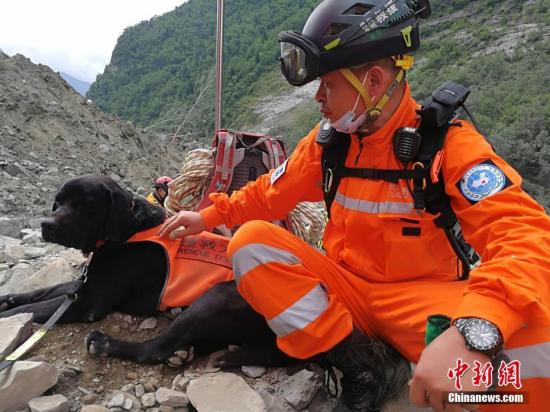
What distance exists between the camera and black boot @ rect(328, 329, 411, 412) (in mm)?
2053

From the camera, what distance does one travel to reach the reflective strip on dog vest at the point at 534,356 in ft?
5.23

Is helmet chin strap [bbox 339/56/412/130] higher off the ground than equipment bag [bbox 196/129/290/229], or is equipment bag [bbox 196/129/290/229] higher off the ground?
helmet chin strap [bbox 339/56/412/130]

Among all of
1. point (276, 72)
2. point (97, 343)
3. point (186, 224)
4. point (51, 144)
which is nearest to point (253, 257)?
point (186, 224)

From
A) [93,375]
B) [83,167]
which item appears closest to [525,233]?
[93,375]

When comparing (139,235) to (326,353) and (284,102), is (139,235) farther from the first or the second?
(284,102)

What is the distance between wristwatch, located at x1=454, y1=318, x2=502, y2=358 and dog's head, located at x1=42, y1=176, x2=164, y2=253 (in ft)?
6.75

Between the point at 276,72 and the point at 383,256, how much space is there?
63949 millimetres

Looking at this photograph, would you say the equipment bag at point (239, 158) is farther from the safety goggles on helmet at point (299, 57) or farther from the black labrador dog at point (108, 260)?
the safety goggles on helmet at point (299, 57)

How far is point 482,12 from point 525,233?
4994 cm

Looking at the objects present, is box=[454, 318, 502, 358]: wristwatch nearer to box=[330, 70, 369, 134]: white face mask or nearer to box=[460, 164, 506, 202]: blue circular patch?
box=[460, 164, 506, 202]: blue circular patch

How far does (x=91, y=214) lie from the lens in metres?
2.83

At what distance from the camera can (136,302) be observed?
286cm

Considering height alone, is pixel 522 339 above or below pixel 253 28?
below

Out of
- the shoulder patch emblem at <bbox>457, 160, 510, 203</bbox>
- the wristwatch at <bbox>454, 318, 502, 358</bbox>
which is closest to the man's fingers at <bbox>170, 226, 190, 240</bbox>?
the shoulder patch emblem at <bbox>457, 160, 510, 203</bbox>
